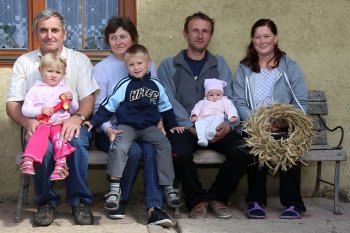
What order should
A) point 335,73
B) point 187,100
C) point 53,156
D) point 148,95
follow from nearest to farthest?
point 53,156 → point 148,95 → point 187,100 → point 335,73

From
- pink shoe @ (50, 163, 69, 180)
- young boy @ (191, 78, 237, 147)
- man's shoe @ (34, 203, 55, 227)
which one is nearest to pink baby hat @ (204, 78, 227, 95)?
young boy @ (191, 78, 237, 147)

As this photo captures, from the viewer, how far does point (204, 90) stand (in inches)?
219

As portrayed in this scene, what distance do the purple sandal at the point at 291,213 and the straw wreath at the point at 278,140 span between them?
0.32m

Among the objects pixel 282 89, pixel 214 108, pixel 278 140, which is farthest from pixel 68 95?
pixel 282 89

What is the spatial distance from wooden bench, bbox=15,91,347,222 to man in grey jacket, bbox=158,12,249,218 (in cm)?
10

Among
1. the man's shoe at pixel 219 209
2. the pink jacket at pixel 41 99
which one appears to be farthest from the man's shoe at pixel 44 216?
the man's shoe at pixel 219 209

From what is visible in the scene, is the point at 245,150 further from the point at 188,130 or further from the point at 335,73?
the point at 335,73

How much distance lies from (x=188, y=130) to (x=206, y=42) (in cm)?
77

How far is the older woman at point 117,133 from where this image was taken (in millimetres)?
4957

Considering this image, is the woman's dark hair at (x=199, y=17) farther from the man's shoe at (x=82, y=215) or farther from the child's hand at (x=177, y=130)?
the man's shoe at (x=82, y=215)

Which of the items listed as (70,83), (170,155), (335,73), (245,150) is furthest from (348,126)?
(70,83)

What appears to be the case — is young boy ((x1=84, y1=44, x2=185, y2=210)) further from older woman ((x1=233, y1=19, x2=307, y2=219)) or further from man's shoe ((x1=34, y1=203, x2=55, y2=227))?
older woman ((x1=233, y1=19, x2=307, y2=219))

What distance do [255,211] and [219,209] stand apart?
277mm

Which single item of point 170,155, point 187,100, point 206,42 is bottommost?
point 170,155
